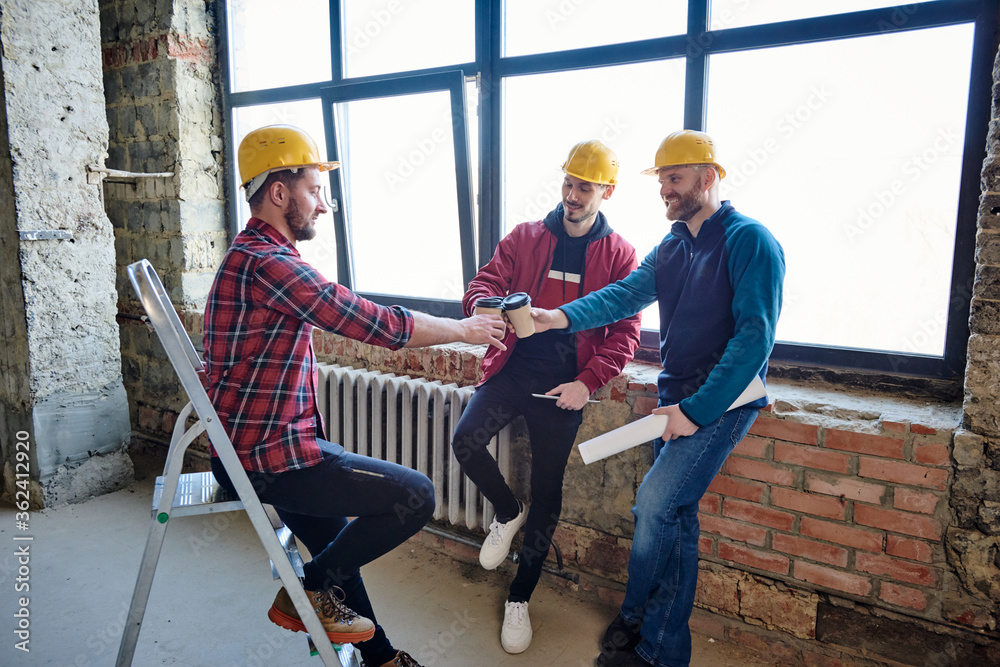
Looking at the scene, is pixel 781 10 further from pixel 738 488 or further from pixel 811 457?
pixel 738 488

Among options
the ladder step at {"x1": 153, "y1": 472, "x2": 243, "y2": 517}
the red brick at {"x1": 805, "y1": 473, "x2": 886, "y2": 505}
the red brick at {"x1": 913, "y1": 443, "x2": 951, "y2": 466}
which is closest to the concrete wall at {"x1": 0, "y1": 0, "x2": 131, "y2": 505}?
the ladder step at {"x1": 153, "y1": 472, "x2": 243, "y2": 517}

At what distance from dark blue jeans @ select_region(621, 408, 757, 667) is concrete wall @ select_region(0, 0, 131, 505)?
116 inches

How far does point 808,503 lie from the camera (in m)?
2.13

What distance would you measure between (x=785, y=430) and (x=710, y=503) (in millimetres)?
384

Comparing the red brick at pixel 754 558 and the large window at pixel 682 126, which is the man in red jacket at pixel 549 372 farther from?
the red brick at pixel 754 558

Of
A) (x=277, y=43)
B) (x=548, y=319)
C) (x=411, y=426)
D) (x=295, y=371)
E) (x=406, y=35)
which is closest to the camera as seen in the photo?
(x=295, y=371)

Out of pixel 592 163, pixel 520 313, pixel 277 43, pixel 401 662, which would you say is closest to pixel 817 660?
pixel 401 662

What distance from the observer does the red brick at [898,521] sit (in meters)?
1.96

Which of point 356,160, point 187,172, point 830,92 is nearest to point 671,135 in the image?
point 830,92

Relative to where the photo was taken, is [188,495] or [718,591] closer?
[188,495]

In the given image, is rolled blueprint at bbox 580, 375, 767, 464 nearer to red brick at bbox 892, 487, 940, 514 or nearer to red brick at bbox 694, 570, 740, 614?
Result: red brick at bbox 892, 487, 940, 514

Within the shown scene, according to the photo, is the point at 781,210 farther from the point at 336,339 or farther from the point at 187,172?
the point at 187,172

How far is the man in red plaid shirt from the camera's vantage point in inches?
63.7

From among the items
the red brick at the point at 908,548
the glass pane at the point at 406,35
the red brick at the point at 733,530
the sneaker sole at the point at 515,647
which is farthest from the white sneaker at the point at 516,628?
the glass pane at the point at 406,35
